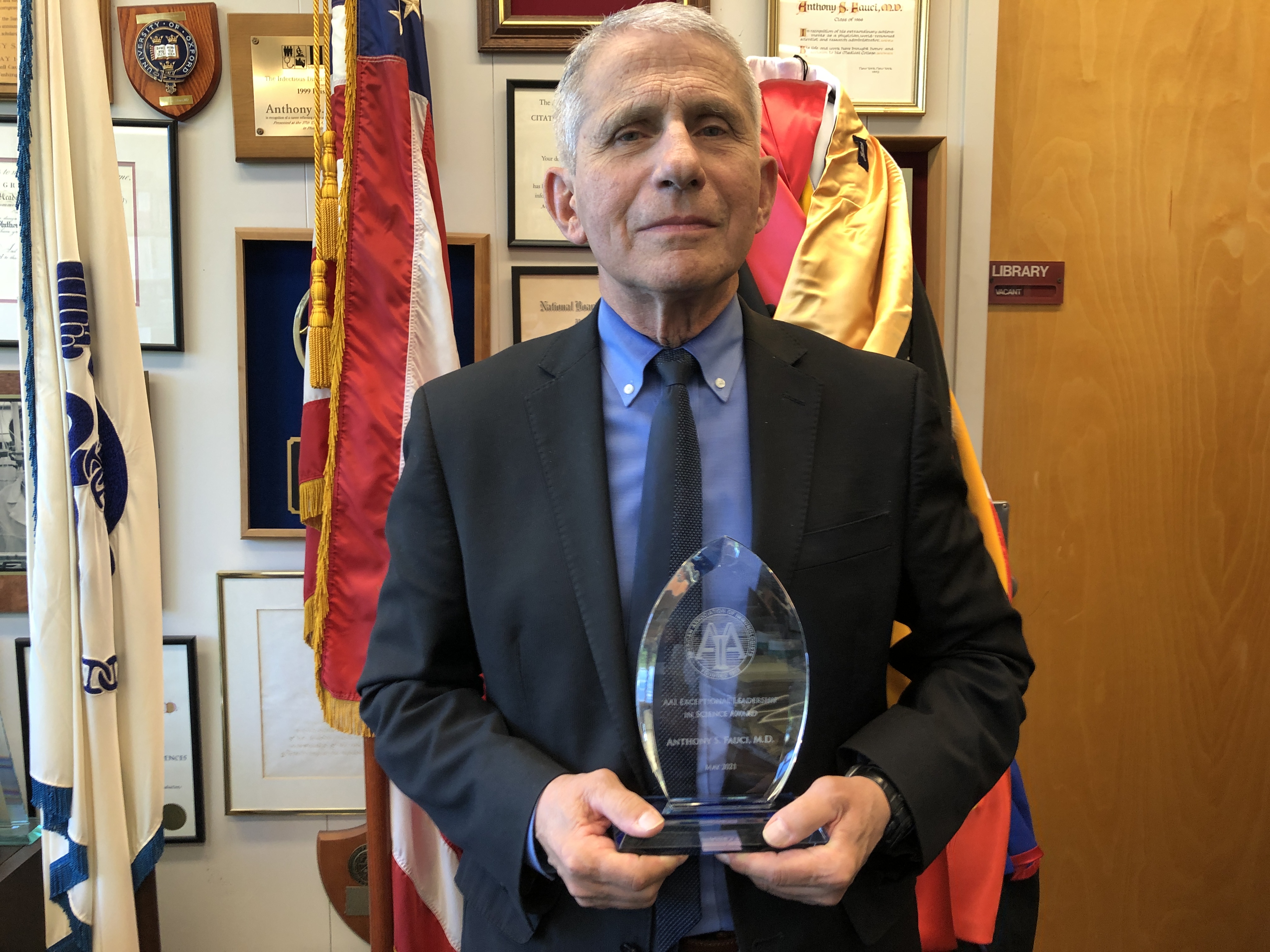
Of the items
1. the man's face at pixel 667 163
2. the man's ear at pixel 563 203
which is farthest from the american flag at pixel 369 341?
the man's face at pixel 667 163

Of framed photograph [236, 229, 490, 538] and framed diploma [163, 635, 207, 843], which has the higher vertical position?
framed photograph [236, 229, 490, 538]

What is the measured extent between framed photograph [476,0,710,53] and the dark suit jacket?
106 centimetres

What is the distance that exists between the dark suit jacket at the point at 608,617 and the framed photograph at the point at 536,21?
106cm

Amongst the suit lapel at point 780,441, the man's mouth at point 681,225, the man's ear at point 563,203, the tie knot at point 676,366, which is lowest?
the suit lapel at point 780,441

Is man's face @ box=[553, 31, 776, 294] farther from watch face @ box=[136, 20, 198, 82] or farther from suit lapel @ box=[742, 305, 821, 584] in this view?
watch face @ box=[136, 20, 198, 82]

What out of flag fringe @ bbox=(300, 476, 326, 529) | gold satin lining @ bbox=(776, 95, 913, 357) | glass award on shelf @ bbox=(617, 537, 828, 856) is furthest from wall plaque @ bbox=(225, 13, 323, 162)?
glass award on shelf @ bbox=(617, 537, 828, 856)

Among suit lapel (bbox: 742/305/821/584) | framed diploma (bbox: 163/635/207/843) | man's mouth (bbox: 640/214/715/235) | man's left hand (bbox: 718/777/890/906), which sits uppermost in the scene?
man's mouth (bbox: 640/214/715/235)

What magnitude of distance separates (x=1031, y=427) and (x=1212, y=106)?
84 cm

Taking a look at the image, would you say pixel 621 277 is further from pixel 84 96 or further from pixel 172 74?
pixel 172 74

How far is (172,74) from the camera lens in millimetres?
1664

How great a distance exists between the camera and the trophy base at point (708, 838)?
676 millimetres

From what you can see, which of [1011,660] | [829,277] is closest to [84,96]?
[829,277]

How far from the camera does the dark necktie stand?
0.78 meters

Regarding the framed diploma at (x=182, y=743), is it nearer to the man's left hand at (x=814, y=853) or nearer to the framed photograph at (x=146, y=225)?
the framed photograph at (x=146, y=225)
